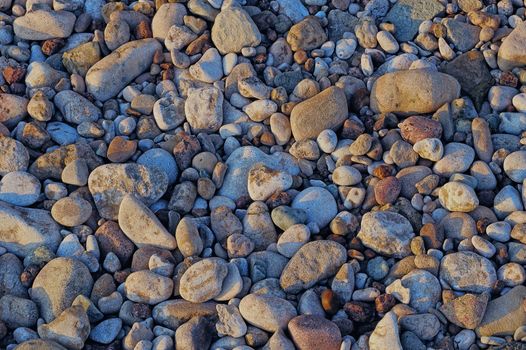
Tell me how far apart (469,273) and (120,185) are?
1618 millimetres

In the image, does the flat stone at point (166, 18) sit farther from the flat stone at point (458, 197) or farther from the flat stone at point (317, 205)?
the flat stone at point (458, 197)

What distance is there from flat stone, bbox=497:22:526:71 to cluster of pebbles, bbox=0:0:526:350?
1cm

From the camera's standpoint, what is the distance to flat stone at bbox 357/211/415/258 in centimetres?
300

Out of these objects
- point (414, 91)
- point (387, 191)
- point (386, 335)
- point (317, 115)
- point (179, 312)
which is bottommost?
point (179, 312)

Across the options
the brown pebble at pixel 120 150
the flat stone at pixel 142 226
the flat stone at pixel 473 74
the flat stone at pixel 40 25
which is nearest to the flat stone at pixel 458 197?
the flat stone at pixel 473 74

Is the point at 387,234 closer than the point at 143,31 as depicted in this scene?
Yes

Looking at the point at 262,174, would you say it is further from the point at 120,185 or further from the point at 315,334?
the point at 315,334

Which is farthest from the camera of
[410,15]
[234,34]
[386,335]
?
[410,15]

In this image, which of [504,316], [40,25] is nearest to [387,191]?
[504,316]

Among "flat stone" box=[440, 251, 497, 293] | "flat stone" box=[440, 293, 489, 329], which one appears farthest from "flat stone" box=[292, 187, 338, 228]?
"flat stone" box=[440, 293, 489, 329]

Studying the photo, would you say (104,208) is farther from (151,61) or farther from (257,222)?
(151,61)

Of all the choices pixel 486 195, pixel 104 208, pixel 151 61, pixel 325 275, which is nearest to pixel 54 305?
pixel 104 208

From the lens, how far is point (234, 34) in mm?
3736

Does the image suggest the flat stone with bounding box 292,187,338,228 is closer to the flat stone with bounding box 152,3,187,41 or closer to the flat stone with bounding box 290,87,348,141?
the flat stone with bounding box 290,87,348,141
